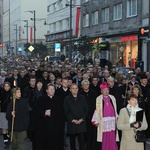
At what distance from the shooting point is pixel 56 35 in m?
65.9

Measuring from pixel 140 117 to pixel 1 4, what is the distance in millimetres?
157842

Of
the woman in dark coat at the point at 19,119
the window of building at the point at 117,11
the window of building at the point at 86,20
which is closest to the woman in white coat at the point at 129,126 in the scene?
the woman in dark coat at the point at 19,119

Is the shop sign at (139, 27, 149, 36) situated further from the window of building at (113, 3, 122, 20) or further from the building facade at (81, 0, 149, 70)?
the window of building at (113, 3, 122, 20)

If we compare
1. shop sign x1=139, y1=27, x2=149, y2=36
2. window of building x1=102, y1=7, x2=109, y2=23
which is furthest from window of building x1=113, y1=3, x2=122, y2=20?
shop sign x1=139, y1=27, x2=149, y2=36

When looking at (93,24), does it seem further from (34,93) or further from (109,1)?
(34,93)

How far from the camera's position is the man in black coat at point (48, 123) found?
28.5ft

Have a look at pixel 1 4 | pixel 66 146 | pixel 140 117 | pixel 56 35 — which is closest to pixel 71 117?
pixel 66 146

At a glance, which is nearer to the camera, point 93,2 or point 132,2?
point 132,2

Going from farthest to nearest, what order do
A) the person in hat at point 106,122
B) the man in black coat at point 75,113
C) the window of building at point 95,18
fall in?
the window of building at point 95,18
the man in black coat at point 75,113
the person in hat at point 106,122

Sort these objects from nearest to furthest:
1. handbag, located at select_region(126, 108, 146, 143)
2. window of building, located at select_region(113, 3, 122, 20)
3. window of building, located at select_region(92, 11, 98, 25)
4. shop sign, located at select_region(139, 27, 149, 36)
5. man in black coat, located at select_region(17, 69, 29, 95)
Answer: handbag, located at select_region(126, 108, 146, 143)
man in black coat, located at select_region(17, 69, 29, 95)
shop sign, located at select_region(139, 27, 149, 36)
window of building, located at select_region(113, 3, 122, 20)
window of building, located at select_region(92, 11, 98, 25)

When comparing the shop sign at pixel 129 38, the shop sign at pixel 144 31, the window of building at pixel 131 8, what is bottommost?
the shop sign at pixel 129 38

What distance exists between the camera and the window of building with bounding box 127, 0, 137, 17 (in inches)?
1341

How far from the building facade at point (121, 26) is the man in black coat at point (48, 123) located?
22.4 metres

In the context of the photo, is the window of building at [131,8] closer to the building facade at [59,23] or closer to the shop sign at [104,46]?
the shop sign at [104,46]
